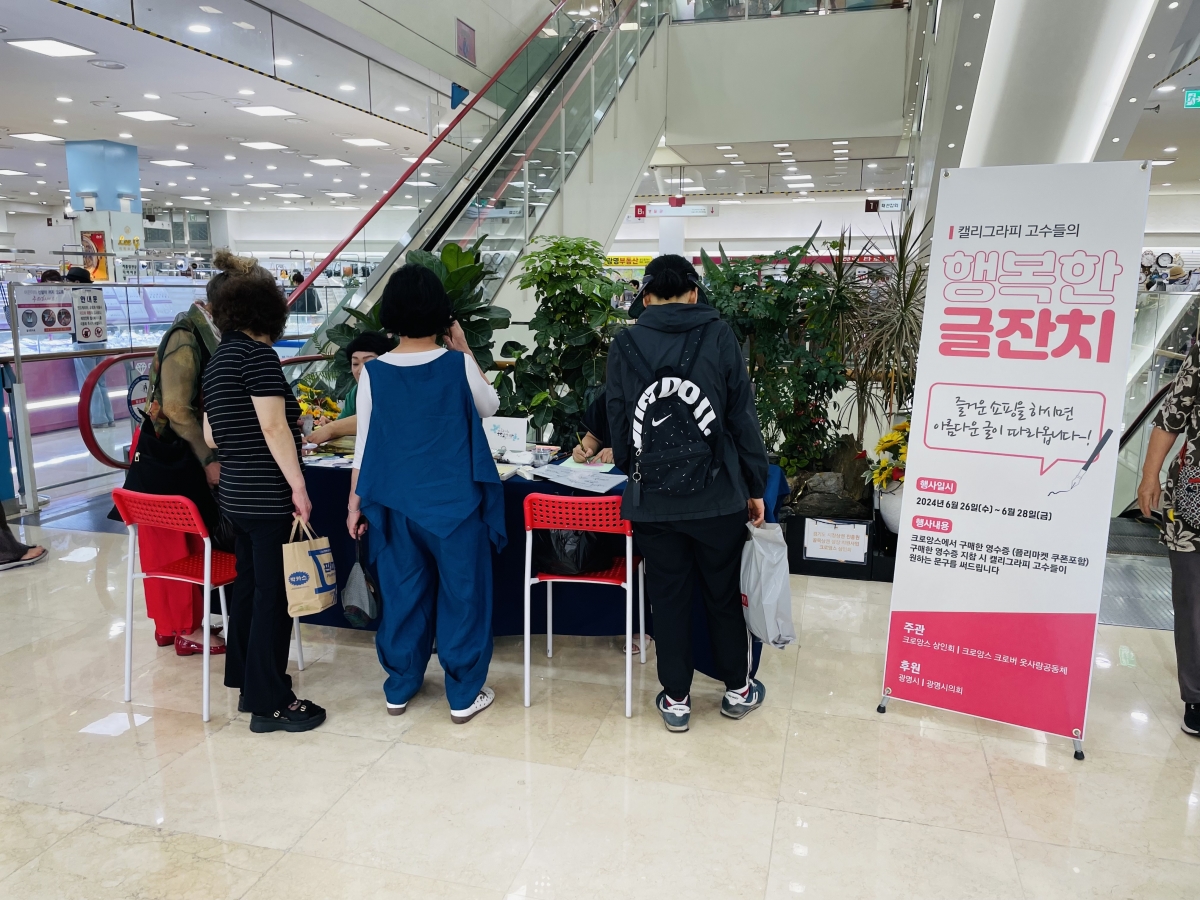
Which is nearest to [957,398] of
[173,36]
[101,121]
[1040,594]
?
[1040,594]

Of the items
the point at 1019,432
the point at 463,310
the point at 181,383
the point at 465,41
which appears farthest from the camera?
the point at 465,41

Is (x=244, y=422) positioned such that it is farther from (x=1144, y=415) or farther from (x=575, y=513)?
(x=1144, y=415)

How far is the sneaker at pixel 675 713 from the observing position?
2893 mm

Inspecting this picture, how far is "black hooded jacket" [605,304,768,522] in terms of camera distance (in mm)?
2650

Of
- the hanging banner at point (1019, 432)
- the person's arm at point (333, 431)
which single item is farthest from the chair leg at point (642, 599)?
the person's arm at point (333, 431)

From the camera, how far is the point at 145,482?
327cm

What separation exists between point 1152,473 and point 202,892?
310 cm

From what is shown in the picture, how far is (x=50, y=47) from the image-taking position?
752cm

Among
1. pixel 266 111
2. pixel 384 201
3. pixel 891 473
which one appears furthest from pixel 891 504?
pixel 266 111

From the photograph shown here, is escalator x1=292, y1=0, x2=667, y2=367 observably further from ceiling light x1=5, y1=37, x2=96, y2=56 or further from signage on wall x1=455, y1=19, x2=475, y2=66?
ceiling light x1=5, y1=37, x2=96, y2=56

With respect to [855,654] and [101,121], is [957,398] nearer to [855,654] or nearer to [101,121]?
[855,654]

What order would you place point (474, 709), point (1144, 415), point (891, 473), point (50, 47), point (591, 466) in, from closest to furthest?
point (474, 709) → point (591, 466) → point (891, 473) → point (1144, 415) → point (50, 47)

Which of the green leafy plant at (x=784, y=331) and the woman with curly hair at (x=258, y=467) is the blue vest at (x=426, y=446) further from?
the green leafy plant at (x=784, y=331)

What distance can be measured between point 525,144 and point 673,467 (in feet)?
17.9
